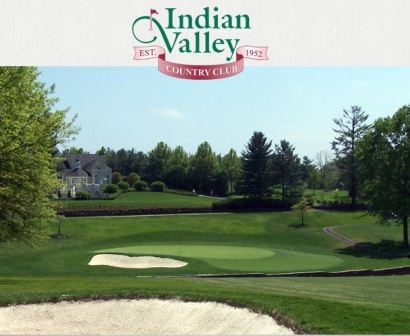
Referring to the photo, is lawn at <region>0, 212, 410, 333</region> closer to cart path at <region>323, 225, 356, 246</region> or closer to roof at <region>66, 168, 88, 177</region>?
cart path at <region>323, 225, 356, 246</region>

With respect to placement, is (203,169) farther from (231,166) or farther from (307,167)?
(307,167)

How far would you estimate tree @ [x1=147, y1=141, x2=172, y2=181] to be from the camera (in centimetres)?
12025

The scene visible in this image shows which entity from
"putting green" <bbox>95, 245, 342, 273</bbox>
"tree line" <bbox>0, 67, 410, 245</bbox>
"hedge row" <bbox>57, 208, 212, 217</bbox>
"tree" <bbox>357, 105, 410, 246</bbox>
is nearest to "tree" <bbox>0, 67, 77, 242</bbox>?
"tree line" <bbox>0, 67, 410, 245</bbox>

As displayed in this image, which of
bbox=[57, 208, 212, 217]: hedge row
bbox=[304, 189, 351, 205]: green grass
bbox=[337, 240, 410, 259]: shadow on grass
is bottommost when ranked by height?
bbox=[337, 240, 410, 259]: shadow on grass

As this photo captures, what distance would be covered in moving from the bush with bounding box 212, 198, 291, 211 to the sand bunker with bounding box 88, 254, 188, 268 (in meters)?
35.4

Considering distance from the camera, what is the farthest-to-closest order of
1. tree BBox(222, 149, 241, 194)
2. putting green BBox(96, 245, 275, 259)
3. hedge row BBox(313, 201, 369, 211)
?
tree BBox(222, 149, 241, 194) < hedge row BBox(313, 201, 369, 211) < putting green BBox(96, 245, 275, 259)

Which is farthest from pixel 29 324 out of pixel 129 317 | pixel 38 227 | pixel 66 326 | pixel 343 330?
pixel 38 227

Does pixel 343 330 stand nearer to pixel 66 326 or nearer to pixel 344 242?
pixel 66 326

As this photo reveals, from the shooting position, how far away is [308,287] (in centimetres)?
2102

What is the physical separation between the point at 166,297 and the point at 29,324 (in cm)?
405

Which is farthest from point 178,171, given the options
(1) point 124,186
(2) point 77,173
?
(2) point 77,173

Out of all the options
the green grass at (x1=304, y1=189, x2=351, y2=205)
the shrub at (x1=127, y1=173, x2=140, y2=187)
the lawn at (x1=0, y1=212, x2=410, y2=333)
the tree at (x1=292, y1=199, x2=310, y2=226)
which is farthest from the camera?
the shrub at (x1=127, y1=173, x2=140, y2=187)

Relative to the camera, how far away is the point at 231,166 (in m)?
119

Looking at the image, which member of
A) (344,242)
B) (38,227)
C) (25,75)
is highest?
(25,75)
